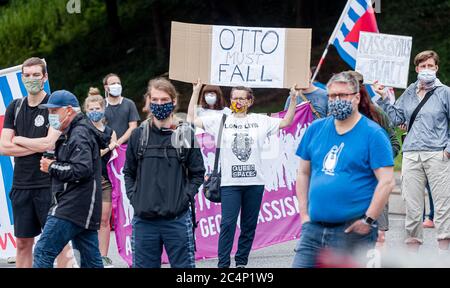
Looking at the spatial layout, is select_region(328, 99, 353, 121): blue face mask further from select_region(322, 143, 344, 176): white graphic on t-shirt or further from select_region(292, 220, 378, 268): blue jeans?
select_region(292, 220, 378, 268): blue jeans

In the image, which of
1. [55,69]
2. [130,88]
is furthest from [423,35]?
[55,69]

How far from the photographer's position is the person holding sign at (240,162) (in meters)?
9.40

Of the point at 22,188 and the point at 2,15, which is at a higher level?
the point at 2,15

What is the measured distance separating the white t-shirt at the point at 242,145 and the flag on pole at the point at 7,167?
2.01 meters

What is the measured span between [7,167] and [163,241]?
3644 millimetres

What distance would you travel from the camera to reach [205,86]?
10570 mm

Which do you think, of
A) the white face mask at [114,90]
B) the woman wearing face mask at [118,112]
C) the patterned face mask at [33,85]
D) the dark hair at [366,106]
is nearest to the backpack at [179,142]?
the dark hair at [366,106]

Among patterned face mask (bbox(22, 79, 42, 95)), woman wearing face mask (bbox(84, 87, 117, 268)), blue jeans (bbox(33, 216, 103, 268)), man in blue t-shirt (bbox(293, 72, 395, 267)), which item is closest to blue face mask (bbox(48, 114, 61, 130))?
blue jeans (bbox(33, 216, 103, 268))

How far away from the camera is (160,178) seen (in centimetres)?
719

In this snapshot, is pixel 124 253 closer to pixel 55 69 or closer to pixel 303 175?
pixel 303 175

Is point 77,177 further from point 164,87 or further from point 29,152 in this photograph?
point 29,152

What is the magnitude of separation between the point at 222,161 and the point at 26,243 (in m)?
1.89

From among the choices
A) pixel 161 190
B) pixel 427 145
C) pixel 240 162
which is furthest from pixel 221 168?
pixel 161 190

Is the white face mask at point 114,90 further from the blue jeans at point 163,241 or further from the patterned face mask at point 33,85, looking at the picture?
the blue jeans at point 163,241
